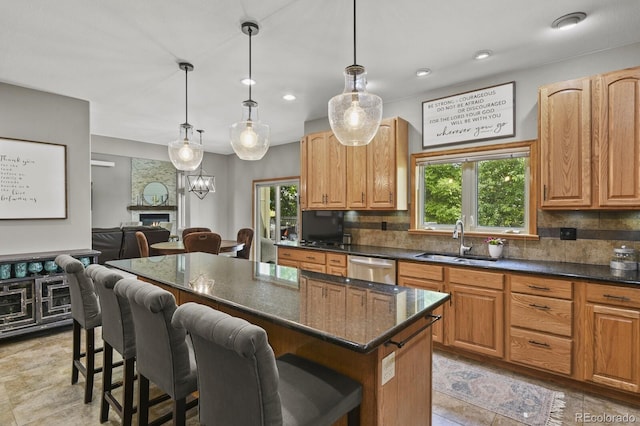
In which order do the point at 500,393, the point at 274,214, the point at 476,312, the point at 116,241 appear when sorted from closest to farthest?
the point at 500,393 → the point at 476,312 → the point at 116,241 → the point at 274,214

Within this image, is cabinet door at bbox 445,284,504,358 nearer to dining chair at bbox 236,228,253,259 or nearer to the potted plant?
the potted plant

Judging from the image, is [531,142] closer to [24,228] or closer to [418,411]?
A: [418,411]

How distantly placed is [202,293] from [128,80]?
289 centimetres

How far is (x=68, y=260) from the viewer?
7.60ft

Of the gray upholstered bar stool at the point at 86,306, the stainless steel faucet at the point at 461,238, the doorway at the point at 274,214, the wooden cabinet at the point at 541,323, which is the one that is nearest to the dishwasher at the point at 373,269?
the stainless steel faucet at the point at 461,238

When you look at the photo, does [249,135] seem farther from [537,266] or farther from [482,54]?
[537,266]

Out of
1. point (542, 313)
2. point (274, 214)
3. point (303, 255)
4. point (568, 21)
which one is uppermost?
point (568, 21)

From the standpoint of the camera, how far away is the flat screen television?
4449 millimetres

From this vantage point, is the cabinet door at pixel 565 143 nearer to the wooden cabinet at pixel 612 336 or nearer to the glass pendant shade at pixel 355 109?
the wooden cabinet at pixel 612 336

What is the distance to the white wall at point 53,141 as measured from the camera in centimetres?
359

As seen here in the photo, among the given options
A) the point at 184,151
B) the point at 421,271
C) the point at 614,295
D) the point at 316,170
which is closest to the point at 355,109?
the point at 421,271

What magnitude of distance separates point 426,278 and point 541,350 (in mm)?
1025

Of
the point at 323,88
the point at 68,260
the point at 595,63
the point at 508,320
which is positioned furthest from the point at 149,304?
the point at 595,63

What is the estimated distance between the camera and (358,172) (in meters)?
4.07
